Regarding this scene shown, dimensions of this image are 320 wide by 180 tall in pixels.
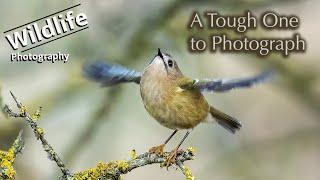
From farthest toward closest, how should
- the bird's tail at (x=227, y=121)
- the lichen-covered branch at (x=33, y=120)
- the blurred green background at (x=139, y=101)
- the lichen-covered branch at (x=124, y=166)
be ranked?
the blurred green background at (x=139, y=101) < the bird's tail at (x=227, y=121) < the lichen-covered branch at (x=124, y=166) < the lichen-covered branch at (x=33, y=120)

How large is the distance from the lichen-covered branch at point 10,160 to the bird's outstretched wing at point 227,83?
0.82 m

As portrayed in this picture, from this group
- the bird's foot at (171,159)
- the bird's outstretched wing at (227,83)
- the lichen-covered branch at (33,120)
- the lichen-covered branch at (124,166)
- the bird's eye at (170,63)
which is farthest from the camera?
the bird's eye at (170,63)

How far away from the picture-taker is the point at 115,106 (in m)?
3.64

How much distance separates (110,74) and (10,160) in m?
1.04

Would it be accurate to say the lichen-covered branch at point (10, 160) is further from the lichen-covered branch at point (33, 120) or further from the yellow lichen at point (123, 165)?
the yellow lichen at point (123, 165)

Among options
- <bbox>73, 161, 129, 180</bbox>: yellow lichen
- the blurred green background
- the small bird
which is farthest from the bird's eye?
<bbox>73, 161, 129, 180</bbox>: yellow lichen

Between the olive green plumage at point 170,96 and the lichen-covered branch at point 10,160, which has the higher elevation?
the olive green plumage at point 170,96

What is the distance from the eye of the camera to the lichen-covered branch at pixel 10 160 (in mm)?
2500

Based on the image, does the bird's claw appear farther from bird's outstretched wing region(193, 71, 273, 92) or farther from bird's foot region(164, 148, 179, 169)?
bird's outstretched wing region(193, 71, 273, 92)

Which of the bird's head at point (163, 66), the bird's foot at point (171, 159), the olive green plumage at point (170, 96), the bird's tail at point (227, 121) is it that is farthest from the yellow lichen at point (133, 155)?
the bird's tail at point (227, 121)

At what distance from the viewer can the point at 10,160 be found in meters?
2.54

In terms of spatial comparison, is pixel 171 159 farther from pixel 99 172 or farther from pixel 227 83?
pixel 227 83

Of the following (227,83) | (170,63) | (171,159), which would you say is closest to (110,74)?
(170,63)

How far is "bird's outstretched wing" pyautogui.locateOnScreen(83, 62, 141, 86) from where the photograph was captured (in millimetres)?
3469
